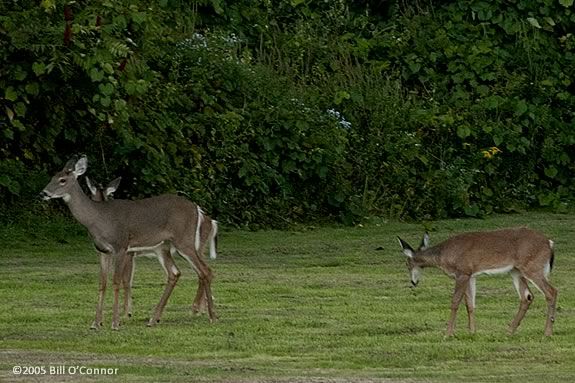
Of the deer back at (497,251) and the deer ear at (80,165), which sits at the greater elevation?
the deer ear at (80,165)

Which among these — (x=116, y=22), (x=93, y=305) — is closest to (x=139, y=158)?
(x=116, y=22)

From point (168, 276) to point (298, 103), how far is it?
7646 mm

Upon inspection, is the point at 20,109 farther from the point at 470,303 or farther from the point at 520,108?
the point at 520,108

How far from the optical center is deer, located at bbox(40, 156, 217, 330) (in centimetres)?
1398

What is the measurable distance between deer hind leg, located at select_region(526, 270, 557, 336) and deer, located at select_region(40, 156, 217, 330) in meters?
2.55

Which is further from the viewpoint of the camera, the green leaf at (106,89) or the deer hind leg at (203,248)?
the green leaf at (106,89)

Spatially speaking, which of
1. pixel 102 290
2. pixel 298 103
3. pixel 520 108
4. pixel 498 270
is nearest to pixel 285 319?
pixel 102 290

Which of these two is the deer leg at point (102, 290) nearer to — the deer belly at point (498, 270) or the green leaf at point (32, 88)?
the deer belly at point (498, 270)

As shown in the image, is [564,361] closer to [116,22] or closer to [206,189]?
[116,22]

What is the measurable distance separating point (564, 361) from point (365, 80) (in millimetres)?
11442

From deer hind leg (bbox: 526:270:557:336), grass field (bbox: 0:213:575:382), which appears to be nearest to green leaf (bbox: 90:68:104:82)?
grass field (bbox: 0:213:575:382)

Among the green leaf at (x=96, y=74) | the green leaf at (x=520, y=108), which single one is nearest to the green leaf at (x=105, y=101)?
the green leaf at (x=96, y=74)

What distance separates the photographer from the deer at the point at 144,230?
45.9ft

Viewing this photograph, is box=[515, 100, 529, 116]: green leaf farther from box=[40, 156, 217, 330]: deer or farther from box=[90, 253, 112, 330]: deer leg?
box=[90, 253, 112, 330]: deer leg
